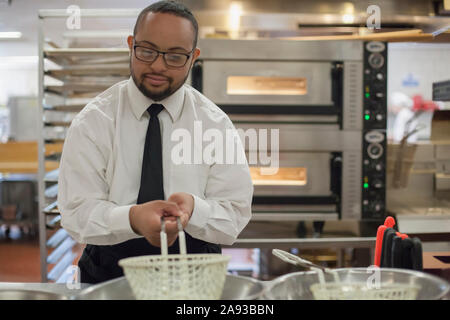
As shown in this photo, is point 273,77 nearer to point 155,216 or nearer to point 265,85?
point 265,85

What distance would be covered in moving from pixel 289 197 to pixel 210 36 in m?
1.07

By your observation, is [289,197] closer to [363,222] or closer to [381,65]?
[363,222]

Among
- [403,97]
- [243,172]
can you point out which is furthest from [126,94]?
[403,97]

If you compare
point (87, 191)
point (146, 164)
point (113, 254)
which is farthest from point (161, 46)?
point (113, 254)

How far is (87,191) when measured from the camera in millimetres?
1401

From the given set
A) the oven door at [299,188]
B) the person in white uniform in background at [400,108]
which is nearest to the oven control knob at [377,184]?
the oven door at [299,188]

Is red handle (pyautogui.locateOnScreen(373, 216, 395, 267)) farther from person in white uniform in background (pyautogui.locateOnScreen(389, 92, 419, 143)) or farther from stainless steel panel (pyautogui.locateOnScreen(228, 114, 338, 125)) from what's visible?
person in white uniform in background (pyautogui.locateOnScreen(389, 92, 419, 143))

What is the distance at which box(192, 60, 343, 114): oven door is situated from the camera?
9.30 feet

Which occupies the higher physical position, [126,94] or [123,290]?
[126,94]

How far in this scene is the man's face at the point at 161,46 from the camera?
53.0 inches

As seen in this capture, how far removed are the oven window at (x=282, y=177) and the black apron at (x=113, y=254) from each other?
4.16ft

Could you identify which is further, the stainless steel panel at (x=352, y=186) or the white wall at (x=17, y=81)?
the white wall at (x=17, y=81)

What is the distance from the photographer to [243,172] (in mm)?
1529

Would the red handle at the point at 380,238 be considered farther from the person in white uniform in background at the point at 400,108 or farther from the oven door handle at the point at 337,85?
the person in white uniform in background at the point at 400,108
